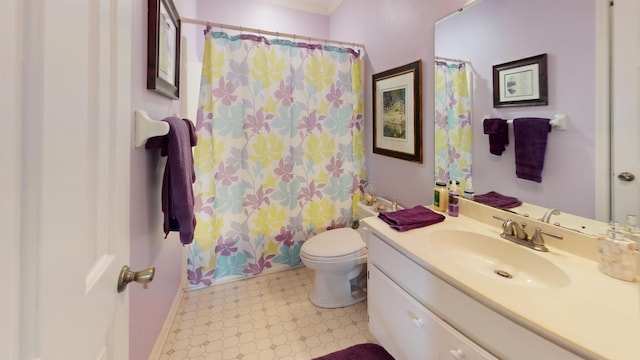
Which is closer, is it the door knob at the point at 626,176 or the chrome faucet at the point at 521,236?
the door knob at the point at 626,176

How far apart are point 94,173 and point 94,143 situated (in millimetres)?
56

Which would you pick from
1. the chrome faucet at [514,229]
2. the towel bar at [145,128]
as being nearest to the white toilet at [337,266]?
the chrome faucet at [514,229]

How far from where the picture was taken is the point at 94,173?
0.53 metres

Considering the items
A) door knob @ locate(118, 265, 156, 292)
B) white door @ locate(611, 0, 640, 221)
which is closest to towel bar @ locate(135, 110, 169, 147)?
door knob @ locate(118, 265, 156, 292)

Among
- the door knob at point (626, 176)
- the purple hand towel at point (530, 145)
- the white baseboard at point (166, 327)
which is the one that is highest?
the purple hand towel at point (530, 145)

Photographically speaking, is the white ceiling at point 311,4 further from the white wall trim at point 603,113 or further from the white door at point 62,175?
the white door at point 62,175

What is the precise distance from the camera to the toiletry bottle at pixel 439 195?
157 cm

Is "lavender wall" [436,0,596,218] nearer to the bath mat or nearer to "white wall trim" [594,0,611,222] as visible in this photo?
"white wall trim" [594,0,611,222]

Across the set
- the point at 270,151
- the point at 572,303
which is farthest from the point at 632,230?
the point at 270,151

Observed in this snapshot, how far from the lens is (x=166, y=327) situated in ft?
5.42

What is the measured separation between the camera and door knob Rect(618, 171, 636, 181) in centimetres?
93

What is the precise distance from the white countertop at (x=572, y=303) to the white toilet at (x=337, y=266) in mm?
805

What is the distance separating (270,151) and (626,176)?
6.37 feet

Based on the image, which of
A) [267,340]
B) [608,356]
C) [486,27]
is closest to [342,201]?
[267,340]
